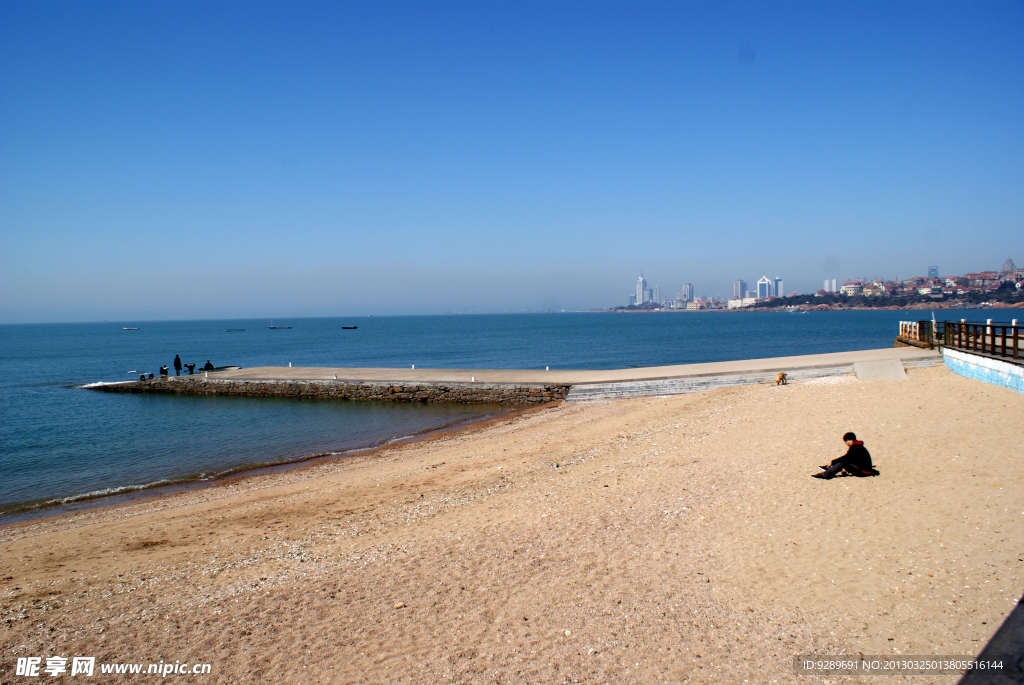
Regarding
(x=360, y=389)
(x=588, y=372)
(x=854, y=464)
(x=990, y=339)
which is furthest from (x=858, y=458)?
(x=360, y=389)

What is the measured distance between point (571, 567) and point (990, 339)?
1763cm

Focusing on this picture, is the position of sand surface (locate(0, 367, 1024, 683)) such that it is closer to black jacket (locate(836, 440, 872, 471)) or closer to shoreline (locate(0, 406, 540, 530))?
black jacket (locate(836, 440, 872, 471))

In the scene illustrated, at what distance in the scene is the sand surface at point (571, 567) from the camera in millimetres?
5543

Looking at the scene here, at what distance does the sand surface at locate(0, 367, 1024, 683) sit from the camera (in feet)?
18.2

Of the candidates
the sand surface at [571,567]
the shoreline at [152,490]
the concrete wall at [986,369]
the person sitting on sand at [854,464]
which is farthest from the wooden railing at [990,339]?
the shoreline at [152,490]

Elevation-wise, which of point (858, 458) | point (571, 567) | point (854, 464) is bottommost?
point (571, 567)

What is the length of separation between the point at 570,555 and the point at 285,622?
355 cm

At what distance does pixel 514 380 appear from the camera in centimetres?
3025

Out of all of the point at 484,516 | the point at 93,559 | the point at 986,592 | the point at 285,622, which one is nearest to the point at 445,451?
the point at 484,516

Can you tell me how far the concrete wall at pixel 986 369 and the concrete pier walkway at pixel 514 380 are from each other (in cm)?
159

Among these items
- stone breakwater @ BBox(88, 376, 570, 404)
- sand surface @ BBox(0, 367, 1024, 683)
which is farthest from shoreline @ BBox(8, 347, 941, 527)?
sand surface @ BBox(0, 367, 1024, 683)

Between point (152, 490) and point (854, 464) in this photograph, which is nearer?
point (854, 464)

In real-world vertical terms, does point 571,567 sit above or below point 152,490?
above

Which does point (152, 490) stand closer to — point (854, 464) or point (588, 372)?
point (854, 464)
